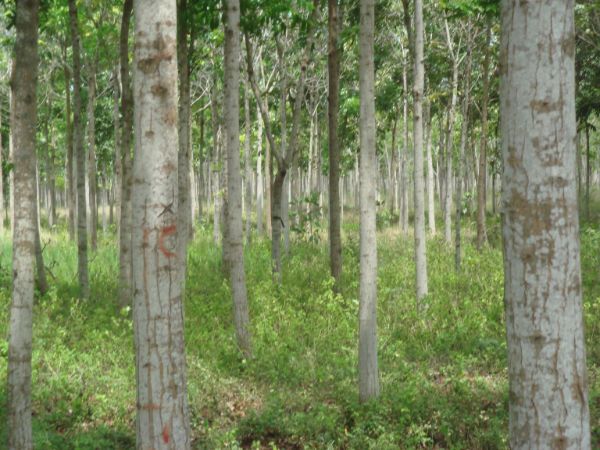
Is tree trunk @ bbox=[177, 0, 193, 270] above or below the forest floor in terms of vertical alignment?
above

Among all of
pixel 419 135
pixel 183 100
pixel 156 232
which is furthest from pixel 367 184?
pixel 183 100

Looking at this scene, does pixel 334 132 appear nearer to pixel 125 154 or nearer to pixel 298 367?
pixel 125 154

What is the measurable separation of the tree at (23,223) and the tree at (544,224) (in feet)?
11.9

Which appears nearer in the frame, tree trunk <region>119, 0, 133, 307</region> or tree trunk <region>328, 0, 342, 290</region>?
tree trunk <region>119, 0, 133, 307</region>

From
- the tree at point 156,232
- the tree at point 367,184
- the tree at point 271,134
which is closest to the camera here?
the tree at point 156,232

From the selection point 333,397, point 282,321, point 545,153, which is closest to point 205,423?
point 333,397

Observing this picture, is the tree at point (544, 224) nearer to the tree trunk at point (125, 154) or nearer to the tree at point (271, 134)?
the tree trunk at point (125, 154)

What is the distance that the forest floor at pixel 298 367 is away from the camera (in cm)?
548

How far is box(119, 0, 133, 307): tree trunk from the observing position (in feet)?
26.4

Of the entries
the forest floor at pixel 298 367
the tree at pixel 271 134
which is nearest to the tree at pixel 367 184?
the forest floor at pixel 298 367

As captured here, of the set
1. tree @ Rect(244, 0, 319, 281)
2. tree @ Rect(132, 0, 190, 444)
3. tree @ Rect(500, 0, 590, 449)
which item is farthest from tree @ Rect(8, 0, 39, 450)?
tree @ Rect(244, 0, 319, 281)

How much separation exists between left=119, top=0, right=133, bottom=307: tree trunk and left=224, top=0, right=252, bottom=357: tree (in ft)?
5.00

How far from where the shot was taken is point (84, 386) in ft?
20.8

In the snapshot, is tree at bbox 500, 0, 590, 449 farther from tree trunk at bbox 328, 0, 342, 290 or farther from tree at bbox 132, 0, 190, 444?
tree trunk at bbox 328, 0, 342, 290
